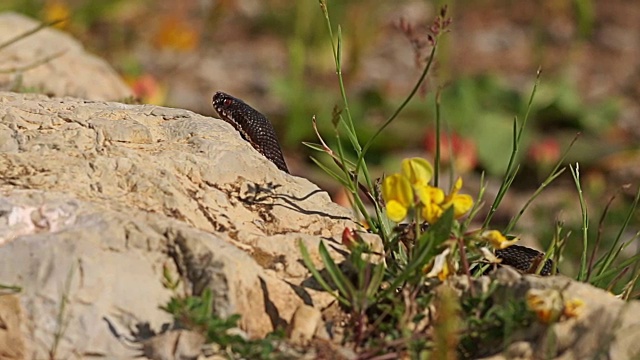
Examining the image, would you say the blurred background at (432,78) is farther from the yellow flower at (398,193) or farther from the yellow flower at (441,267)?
the yellow flower at (441,267)

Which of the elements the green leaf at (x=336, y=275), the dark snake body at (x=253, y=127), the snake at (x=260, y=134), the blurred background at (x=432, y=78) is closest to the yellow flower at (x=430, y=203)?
the green leaf at (x=336, y=275)

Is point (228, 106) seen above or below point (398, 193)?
above

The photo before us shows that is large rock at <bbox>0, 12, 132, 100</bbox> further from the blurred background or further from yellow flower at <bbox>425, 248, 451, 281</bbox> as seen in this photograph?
yellow flower at <bbox>425, 248, 451, 281</bbox>

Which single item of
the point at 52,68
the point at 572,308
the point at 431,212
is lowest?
the point at 572,308

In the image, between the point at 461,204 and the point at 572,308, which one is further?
the point at 461,204

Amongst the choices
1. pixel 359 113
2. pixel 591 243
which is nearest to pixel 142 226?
pixel 591 243

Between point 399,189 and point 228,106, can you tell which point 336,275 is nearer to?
point 399,189

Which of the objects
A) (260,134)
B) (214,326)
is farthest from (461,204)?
(260,134)
